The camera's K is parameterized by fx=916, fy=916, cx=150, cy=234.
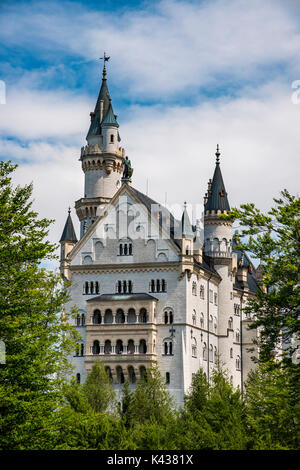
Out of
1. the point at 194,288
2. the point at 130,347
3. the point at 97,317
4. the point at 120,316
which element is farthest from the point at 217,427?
the point at 194,288

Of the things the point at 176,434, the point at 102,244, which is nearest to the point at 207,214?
the point at 102,244

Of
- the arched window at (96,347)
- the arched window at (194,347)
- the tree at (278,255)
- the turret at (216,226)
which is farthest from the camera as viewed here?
the turret at (216,226)

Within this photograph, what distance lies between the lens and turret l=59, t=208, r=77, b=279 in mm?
105250

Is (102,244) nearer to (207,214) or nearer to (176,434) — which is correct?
(207,214)

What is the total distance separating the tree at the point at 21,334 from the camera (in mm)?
45281

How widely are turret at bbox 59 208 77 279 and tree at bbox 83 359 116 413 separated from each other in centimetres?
1295

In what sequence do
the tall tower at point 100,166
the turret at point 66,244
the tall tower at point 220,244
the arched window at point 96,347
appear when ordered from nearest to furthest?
the arched window at point 96,347, the turret at point 66,244, the tall tower at point 100,166, the tall tower at point 220,244

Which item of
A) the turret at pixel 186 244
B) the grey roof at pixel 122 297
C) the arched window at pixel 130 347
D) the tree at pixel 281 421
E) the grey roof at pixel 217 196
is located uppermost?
the grey roof at pixel 217 196

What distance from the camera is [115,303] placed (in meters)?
101

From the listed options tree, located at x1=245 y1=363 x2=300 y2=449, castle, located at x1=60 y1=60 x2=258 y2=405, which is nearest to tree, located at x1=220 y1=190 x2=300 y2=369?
tree, located at x1=245 y1=363 x2=300 y2=449

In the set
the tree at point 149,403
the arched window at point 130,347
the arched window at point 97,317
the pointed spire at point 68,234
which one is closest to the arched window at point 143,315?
the arched window at point 130,347

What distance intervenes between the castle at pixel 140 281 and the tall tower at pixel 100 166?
0.12 m

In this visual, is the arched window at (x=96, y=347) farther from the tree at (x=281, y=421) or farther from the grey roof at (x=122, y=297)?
the tree at (x=281, y=421)

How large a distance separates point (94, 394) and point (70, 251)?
74.0 feet
